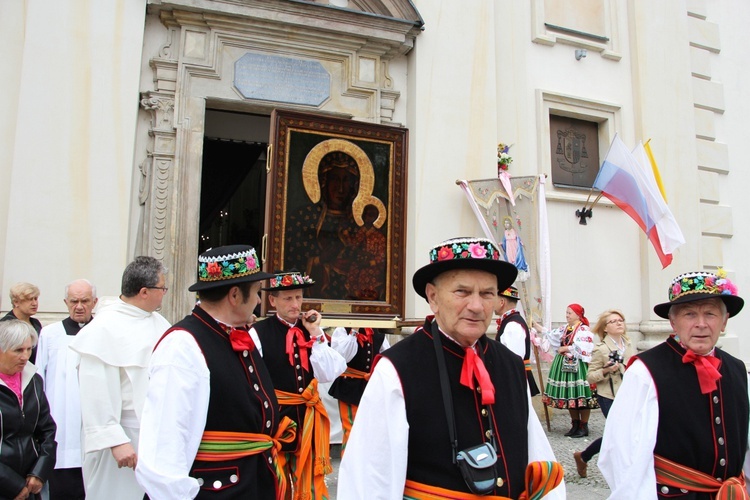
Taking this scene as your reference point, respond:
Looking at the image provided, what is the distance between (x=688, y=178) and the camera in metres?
11.3

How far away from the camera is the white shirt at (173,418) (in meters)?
2.54

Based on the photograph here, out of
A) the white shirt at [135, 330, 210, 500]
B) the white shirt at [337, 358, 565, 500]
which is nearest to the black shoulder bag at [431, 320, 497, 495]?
the white shirt at [337, 358, 565, 500]

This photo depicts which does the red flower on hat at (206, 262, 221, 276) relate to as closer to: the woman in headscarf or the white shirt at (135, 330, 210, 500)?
the white shirt at (135, 330, 210, 500)

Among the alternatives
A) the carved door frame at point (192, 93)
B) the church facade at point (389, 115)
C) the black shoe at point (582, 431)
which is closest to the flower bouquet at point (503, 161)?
the church facade at point (389, 115)

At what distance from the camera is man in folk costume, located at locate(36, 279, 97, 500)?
455 centimetres

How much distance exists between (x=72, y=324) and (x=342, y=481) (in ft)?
11.9

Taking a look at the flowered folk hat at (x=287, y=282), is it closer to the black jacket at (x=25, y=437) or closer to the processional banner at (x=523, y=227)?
the black jacket at (x=25, y=437)

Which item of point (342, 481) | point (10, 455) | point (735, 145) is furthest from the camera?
point (735, 145)

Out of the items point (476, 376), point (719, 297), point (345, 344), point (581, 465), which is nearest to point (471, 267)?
point (476, 376)

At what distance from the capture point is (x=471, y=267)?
7.91 ft

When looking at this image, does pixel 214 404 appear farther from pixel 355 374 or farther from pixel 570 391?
pixel 570 391

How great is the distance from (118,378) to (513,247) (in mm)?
6955

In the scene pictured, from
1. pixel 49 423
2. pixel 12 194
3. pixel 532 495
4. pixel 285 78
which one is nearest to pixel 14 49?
pixel 12 194

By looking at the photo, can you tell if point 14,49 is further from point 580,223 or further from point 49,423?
point 580,223
